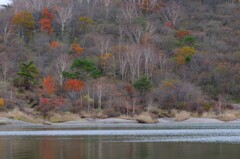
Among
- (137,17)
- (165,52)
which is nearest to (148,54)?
(165,52)

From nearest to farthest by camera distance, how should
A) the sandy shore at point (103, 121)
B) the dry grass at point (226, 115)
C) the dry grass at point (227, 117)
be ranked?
the sandy shore at point (103, 121), the dry grass at point (227, 117), the dry grass at point (226, 115)

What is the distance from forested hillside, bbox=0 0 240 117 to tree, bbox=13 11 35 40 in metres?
0.26

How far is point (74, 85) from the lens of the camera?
94688 mm

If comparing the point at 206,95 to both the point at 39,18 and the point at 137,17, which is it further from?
the point at 39,18

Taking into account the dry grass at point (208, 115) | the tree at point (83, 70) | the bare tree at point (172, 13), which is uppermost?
the bare tree at point (172, 13)

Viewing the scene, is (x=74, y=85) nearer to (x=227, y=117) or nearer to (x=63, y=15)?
(x=227, y=117)

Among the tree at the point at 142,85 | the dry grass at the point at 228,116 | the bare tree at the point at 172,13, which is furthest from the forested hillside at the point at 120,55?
the dry grass at the point at 228,116

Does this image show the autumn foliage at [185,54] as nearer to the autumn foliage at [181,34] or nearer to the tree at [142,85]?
the autumn foliage at [181,34]

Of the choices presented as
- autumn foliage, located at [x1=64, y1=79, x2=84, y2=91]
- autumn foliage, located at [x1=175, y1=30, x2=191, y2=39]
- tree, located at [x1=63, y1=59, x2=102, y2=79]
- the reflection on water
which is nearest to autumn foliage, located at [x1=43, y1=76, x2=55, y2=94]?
autumn foliage, located at [x1=64, y1=79, x2=84, y2=91]

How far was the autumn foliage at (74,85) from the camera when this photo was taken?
9426 centimetres

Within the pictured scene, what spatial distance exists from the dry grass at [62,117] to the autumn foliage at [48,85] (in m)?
10.6

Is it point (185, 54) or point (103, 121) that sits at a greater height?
point (185, 54)

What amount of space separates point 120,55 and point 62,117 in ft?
108

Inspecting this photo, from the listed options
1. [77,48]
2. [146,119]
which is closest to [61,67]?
[77,48]
